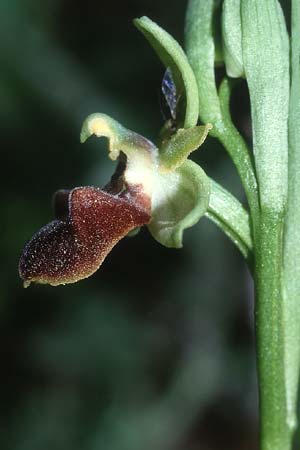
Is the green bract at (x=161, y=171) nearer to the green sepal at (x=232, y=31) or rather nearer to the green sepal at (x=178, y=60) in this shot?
the green sepal at (x=178, y=60)

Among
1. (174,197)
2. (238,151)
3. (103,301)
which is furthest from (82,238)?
(103,301)

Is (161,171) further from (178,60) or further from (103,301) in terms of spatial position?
(103,301)

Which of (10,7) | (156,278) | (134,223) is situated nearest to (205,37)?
(134,223)

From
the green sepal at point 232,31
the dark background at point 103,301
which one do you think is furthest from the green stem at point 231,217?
the dark background at point 103,301

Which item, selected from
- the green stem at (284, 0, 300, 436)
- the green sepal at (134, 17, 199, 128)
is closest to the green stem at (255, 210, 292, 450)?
the green stem at (284, 0, 300, 436)

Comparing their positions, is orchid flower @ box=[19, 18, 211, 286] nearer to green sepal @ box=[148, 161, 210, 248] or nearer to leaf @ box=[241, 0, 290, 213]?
green sepal @ box=[148, 161, 210, 248]

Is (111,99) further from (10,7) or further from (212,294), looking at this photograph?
(212,294)
